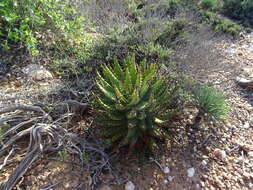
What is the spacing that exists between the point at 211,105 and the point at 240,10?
17.1 feet

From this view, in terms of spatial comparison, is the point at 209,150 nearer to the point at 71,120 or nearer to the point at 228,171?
the point at 228,171

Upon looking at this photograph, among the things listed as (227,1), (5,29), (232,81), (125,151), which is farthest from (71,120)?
(227,1)

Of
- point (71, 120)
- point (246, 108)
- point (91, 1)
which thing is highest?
point (91, 1)

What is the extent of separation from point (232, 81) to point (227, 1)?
4216mm

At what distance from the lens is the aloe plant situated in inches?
61.9

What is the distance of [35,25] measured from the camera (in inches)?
116

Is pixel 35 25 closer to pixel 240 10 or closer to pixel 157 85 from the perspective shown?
pixel 157 85

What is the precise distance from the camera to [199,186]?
1.67 m

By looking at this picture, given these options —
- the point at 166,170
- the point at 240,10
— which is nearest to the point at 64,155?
the point at 166,170

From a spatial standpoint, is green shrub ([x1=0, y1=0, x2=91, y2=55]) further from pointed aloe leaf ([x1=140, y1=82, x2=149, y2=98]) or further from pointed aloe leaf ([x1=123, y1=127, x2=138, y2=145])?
pointed aloe leaf ([x1=123, y1=127, x2=138, y2=145])

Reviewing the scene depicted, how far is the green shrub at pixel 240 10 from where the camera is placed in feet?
18.0

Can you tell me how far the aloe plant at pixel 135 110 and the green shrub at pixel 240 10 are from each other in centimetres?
519

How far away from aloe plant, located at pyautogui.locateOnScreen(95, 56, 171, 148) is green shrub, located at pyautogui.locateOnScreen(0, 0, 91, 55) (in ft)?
5.37

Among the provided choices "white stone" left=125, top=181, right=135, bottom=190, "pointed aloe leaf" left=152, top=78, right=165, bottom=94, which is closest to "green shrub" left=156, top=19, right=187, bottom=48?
"pointed aloe leaf" left=152, top=78, right=165, bottom=94
